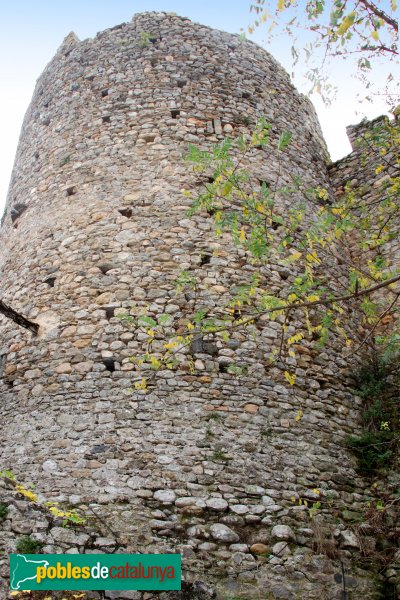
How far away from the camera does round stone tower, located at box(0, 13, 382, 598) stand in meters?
4.54

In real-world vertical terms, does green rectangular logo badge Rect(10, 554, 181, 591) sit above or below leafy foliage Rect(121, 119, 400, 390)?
below

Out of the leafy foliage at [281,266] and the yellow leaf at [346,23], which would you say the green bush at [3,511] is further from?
the yellow leaf at [346,23]

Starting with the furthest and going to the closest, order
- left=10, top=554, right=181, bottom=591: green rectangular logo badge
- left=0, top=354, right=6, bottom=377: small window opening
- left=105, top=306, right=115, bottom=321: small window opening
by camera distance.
→ left=0, top=354, right=6, bottom=377: small window opening < left=105, top=306, right=115, bottom=321: small window opening < left=10, top=554, right=181, bottom=591: green rectangular logo badge

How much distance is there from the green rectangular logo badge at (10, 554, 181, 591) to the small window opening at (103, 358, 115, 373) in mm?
1763

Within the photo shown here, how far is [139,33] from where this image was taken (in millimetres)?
8625

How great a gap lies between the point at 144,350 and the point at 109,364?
0.37 metres

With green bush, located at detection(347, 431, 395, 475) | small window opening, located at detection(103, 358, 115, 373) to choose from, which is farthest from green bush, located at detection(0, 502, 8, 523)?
green bush, located at detection(347, 431, 395, 475)

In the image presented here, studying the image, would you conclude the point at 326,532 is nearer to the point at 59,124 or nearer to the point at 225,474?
the point at 225,474

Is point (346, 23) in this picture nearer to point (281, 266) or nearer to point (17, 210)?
point (281, 266)

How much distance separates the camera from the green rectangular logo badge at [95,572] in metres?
3.87

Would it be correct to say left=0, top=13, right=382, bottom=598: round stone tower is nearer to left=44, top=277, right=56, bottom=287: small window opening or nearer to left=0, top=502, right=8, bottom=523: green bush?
left=44, top=277, right=56, bottom=287: small window opening

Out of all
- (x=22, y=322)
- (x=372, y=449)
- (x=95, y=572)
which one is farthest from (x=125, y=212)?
(x=95, y=572)

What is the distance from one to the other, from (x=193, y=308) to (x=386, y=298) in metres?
2.85

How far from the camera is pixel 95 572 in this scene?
4016 millimetres
